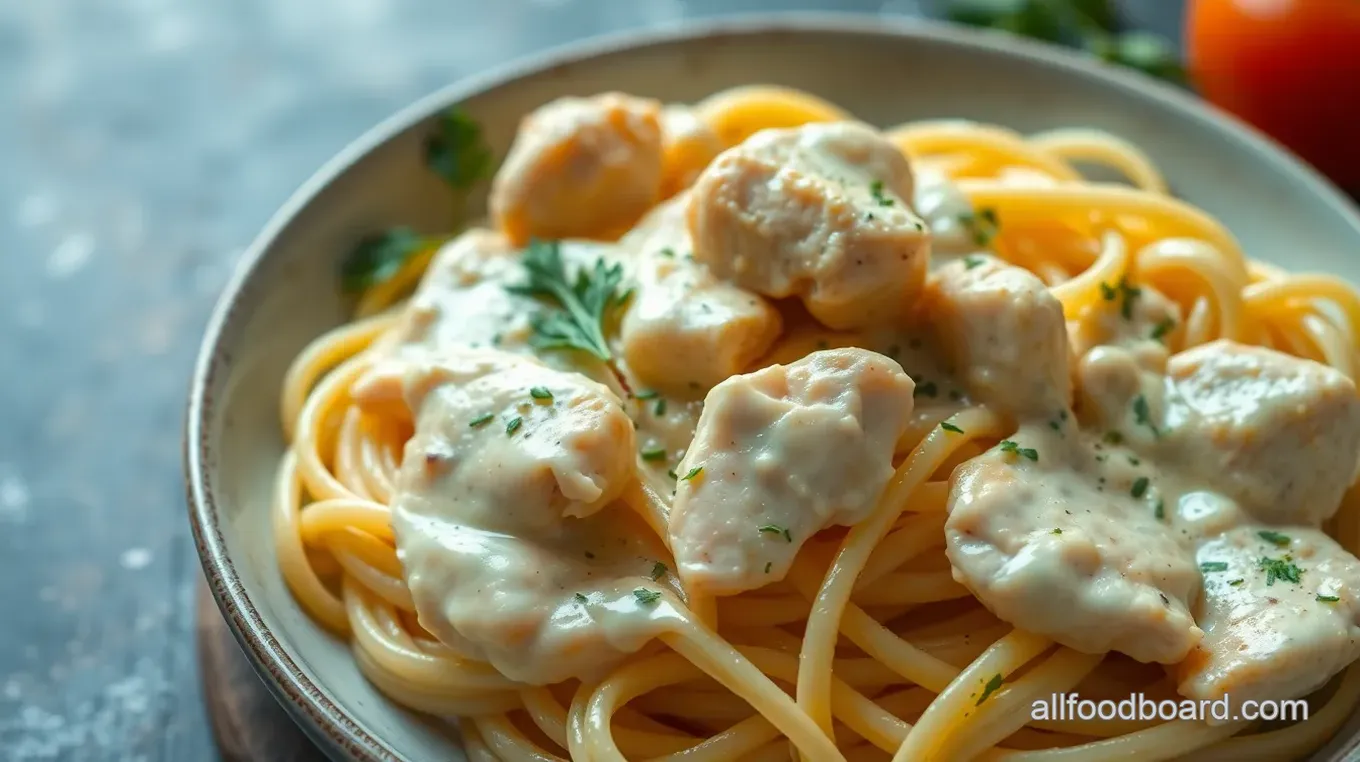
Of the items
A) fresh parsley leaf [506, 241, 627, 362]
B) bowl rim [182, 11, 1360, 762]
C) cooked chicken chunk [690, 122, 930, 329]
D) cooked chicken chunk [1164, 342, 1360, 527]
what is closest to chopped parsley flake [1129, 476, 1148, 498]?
cooked chicken chunk [1164, 342, 1360, 527]

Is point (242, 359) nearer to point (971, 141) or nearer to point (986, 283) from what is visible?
point (986, 283)

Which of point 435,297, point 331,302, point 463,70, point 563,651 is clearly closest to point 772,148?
point 435,297

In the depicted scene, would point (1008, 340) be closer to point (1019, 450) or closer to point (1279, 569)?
point (1019, 450)

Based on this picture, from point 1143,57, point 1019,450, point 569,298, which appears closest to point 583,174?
point 569,298

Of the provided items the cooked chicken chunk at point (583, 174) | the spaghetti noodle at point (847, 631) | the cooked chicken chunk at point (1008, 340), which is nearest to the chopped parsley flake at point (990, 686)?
the spaghetti noodle at point (847, 631)

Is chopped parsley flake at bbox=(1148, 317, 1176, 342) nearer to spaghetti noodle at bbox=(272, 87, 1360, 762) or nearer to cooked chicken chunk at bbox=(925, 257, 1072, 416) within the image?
spaghetti noodle at bbox=(272, 87, 1360, 762)

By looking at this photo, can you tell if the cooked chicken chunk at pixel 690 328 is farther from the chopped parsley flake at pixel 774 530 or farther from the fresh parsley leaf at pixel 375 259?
the fresh parsley leaf at pixel 375 259
